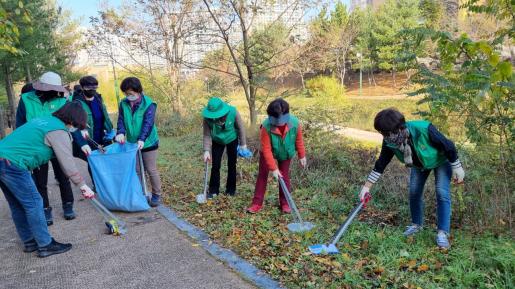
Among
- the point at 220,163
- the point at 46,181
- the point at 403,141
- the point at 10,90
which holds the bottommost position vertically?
the point at 220,163

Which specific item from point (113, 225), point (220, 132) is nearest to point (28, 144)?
point (113, 225)

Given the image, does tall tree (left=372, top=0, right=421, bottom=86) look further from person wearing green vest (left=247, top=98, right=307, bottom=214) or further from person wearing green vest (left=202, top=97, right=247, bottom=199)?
person wearing green vest (left=247, top=98, right=307, bottom=214)

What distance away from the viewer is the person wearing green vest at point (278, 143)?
4.25 metres

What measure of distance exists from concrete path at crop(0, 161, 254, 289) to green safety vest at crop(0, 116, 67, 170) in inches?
37.7

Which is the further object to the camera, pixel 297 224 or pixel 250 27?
pixel 250 27

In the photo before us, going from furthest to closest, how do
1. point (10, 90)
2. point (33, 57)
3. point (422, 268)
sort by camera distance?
point (10, 90) < point (33, 57) < point (422, 268)

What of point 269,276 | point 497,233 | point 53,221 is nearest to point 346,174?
point 497,233

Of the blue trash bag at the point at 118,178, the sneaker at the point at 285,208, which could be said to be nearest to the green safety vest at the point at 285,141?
the sneaker at the point at 285,208

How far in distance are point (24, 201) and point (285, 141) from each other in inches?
103

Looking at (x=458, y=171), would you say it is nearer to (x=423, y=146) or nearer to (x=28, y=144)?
(x=423, y=146)

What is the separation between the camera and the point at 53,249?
3.99 meters

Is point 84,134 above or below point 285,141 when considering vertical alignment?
above

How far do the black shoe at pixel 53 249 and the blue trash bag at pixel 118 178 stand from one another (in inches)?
35.5

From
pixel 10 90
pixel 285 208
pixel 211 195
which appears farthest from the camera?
pixel 10 90
